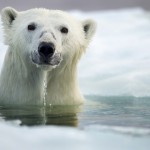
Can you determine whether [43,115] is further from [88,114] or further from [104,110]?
[104,110]

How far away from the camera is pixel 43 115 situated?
5359mm

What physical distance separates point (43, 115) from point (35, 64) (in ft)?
1.99

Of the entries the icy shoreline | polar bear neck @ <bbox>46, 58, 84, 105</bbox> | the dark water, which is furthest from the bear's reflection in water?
the icy shoreline

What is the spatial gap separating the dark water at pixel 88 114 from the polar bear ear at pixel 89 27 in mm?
752

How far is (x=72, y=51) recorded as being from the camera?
6.07m

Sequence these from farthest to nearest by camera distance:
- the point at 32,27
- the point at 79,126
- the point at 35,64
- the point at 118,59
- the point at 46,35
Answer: the point at 118,59, the point at 32,27, the point at 35,64, the point at 46,35, the point at 79,126

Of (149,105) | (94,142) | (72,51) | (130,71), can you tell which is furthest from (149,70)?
(94,142)

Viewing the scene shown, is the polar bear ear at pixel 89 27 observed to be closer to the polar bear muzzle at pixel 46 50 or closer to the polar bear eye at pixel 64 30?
the polar bear eye at pixel 64 30

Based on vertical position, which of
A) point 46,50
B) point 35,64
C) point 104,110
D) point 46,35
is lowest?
point 104,110

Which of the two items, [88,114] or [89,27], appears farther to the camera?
[89,27]

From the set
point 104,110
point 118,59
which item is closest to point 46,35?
point 104,110

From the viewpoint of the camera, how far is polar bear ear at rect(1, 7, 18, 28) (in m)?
6.30

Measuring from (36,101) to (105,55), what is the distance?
3493 mm

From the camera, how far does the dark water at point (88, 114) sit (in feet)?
15.9
